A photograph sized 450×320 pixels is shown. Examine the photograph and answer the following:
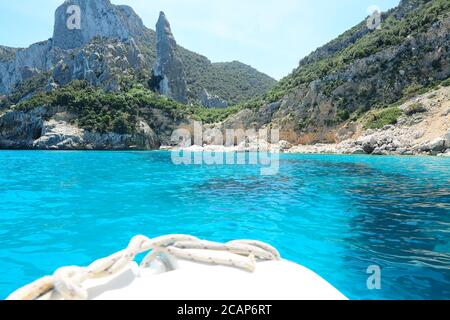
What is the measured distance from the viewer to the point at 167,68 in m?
107

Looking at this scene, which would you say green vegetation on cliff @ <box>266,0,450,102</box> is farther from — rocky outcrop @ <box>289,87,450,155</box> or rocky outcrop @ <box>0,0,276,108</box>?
rocky outcrop @ <box>0,0,276,108</box>

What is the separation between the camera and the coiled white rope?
7.26ft

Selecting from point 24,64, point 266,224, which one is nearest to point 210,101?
point 24,64

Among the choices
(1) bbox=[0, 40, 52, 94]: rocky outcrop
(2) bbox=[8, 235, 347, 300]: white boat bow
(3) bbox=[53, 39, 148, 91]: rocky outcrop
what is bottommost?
(2) bbox=[8, 235, 347, 300]: white boat bow

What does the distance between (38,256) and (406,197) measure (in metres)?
12.9

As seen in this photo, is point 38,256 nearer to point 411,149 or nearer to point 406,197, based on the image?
point 406,197

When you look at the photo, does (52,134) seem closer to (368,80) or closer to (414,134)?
(368,80)

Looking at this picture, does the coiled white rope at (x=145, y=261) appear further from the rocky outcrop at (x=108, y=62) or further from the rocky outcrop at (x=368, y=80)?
the rocky outcrop at (x=108, y=62)

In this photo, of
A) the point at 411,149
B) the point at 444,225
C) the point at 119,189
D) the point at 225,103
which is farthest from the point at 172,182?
the point at 225,103

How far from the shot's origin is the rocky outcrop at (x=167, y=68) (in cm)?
10450

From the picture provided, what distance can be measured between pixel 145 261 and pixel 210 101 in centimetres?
12217

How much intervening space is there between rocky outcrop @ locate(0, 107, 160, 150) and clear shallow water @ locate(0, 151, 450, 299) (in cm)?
5401

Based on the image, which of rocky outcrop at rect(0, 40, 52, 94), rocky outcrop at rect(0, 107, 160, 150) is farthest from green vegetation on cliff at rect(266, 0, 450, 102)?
rocky outcrop at rect(0, 40, 52, 94)

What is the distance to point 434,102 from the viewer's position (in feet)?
162
